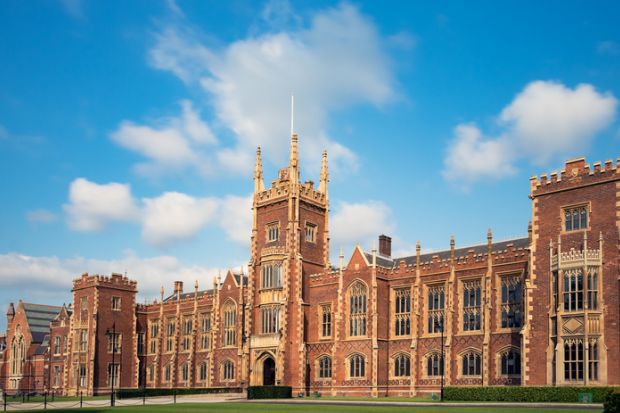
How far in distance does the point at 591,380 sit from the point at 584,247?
7797 millimetres

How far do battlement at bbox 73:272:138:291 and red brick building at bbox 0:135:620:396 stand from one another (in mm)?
223

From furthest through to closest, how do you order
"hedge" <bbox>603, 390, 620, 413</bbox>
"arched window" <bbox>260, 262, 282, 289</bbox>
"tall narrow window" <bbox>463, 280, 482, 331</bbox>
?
"arched window" <bbox>260, 262, 282, 289</bbox> → "tall narrow window" <bbox>463, 280, 482, 331</bbox> → "hedge" <bbox>603, 390, 620, 413</bbox>

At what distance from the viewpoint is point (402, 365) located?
59.0 m

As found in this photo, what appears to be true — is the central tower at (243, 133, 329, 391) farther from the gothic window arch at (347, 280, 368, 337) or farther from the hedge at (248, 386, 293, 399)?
the gothic window arch at (347, 280, 368, 337)

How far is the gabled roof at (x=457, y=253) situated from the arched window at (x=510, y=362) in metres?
7.64

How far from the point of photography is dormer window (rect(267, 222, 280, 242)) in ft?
224

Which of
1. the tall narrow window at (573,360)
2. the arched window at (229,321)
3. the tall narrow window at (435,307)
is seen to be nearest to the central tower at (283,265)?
the arched window at (229,321)

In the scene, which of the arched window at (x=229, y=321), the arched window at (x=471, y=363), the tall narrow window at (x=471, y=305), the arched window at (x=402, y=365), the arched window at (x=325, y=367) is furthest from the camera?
the arched window at (x=229, y=321)

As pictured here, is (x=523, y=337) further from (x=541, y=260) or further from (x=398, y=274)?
(x=398, y=274)

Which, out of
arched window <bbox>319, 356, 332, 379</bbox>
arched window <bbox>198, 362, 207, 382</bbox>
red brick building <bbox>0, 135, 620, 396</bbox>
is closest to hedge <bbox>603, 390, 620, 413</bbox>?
red brick building <bbox>0, 135, 620, 396</bbox>

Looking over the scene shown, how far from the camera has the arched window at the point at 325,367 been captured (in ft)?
208

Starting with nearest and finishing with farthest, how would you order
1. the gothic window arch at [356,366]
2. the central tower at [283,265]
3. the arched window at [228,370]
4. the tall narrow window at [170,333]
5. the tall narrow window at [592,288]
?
1. the tall narrow window at [592,288]
2. the gothic window arch at [356,366]
3. the central tower at [283,265]
4. the arched window at [228,370]
5. the tall narrow window at [170,333]

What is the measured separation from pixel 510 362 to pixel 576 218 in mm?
12320

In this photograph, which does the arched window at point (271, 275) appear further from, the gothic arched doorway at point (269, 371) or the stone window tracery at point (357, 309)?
the stone window tracery at point (357, 309)
